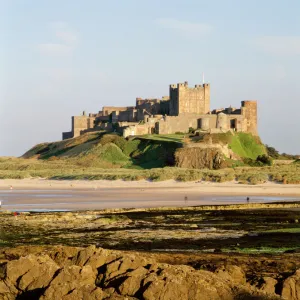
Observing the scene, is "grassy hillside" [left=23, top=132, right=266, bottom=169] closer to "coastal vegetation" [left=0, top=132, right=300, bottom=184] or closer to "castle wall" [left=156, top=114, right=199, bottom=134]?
"coastal vegetation" [left=0, top=132, right=300, bottom=184]

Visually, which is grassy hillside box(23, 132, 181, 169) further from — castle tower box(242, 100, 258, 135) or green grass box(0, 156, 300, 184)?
castle tower box(242, 100, 258, 135)

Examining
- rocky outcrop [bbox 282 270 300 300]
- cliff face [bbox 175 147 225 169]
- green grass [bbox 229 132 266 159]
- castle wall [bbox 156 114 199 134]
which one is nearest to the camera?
rocky outcrop [bbox 282 270 300 300]

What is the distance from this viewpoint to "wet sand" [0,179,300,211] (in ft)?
110

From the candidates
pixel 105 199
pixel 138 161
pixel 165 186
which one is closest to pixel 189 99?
pixel 138 161

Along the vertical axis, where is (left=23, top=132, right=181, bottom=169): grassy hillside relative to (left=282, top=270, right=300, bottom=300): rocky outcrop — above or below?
above

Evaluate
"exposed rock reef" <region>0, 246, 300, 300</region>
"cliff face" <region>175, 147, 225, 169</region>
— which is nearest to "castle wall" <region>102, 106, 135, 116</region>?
"cliff face" <region>175, 147, 225, 169</region>

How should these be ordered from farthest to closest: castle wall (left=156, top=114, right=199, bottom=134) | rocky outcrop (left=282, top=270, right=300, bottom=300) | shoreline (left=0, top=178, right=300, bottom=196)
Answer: castle wall (left=156, top=114, right=199, bottom=134), shoreline (left=0, top=178, right=300, bottom=196), rocky outcrop (left=282, top=270, right=300, bottom=300)

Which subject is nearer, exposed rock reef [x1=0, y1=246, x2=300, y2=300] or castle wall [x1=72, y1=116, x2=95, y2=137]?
exposed rock reef [x1=0, y1=246, x2=300, y2=300]

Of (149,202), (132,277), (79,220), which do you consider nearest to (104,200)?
(149,202)

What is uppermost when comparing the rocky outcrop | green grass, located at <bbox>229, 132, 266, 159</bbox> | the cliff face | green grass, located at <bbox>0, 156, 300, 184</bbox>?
green grass, located at <bbox>229, 132, 266, 159</bbox>

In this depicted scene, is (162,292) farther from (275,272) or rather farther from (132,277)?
(275,272)

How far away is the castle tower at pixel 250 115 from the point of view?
225ft

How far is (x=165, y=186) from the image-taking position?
43781 millimetres

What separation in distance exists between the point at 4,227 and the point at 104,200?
11.7 metres
